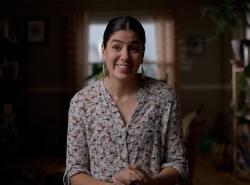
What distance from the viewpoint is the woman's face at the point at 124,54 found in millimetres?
1196

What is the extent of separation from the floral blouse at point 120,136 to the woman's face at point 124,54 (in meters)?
0.09

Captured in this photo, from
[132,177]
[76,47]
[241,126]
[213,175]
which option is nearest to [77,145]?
[132,177]

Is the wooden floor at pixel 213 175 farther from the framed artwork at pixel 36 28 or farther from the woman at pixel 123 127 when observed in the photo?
the framed artwork at pixel 36 28

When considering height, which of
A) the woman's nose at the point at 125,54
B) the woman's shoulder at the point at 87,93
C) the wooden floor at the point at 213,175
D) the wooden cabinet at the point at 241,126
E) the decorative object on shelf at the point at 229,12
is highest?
the decorative object on shelf at the point at 229,12

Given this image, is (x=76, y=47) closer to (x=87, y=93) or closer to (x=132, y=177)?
(x=87, y=93)

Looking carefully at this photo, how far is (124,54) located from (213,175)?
309 cm

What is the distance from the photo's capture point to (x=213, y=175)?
13.0ft

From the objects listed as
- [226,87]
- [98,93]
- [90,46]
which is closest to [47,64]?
[90,46]

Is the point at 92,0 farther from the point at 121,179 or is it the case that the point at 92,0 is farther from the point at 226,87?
the point at 121,179

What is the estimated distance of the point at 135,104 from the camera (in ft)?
4.07

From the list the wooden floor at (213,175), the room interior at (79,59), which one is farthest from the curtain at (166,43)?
the wooden floor at (213,175)

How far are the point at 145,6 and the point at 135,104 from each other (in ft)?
15.7

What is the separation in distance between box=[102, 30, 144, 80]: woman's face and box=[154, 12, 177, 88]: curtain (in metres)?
4.51

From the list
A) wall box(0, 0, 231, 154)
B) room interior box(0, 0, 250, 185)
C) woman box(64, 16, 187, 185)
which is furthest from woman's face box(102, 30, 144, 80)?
wall box(0, 0, 231, 154)
